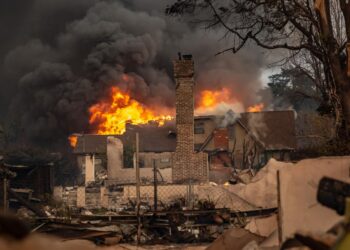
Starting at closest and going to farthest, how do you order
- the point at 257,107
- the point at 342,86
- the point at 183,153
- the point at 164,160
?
the point at 342,86, the point at 183,153, the point at 164,160, the point at 257,107

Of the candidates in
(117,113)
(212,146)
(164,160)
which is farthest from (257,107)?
(164,160)

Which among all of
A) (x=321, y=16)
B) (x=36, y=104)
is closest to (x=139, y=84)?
(x=36, y=104)

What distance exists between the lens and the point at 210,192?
14602 millimetres

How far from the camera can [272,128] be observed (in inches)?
1577

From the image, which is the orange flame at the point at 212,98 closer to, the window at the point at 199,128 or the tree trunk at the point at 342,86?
the window at the point at 199,128

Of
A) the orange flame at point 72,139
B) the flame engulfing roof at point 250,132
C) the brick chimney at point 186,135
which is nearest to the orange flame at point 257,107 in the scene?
the flame engulfing roof at point 250,132

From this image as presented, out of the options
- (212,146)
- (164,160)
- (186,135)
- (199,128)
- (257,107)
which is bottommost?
(164,160)

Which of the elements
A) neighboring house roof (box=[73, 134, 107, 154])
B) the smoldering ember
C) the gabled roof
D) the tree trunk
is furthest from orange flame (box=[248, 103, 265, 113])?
the tree trunk

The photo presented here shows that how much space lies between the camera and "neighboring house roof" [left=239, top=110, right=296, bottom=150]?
3866 centimetres

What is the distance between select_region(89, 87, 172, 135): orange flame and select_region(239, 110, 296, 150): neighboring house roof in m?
17.3

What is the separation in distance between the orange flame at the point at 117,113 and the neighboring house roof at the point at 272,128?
1728 cm

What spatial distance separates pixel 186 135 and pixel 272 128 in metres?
17.4

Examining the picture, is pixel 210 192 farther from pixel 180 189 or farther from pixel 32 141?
pixel 32 141

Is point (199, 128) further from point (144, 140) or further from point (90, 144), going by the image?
point (90, 144)
